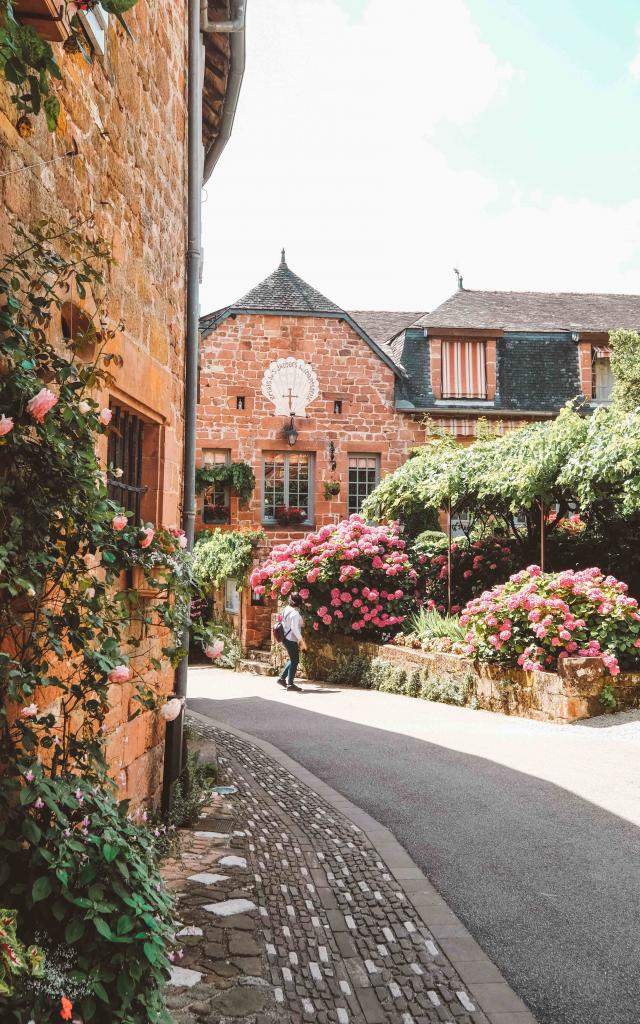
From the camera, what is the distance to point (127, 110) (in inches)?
171

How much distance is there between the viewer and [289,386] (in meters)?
20.2

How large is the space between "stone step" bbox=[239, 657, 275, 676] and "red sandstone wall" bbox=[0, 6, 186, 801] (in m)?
11.6

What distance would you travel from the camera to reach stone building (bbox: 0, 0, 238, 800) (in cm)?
307

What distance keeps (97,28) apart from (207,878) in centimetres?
413

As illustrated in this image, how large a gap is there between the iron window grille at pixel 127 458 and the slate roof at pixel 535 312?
16.5 m

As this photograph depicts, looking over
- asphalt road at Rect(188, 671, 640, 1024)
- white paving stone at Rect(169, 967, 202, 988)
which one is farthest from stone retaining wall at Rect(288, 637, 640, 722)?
white paving stone at Rect(169, 967, 202, 988)

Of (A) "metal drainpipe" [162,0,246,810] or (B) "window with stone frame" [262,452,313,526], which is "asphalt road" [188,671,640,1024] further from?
(B) "window with stone frame" [262,452,313,526]

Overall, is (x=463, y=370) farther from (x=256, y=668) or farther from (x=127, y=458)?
(x=127, y=458)

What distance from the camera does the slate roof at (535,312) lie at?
21188 mm

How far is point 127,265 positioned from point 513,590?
26.7ft

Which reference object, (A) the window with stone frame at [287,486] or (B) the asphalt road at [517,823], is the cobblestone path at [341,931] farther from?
(A) the window with stone frame at [287,486]

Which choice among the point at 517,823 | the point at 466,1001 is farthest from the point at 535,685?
the point at 466,1001

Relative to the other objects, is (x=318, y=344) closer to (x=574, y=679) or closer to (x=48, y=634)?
(x=574, y=679)

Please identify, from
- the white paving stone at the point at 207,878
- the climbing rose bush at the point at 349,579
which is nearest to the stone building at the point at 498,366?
the climbing rose bush at the point at 349,579
